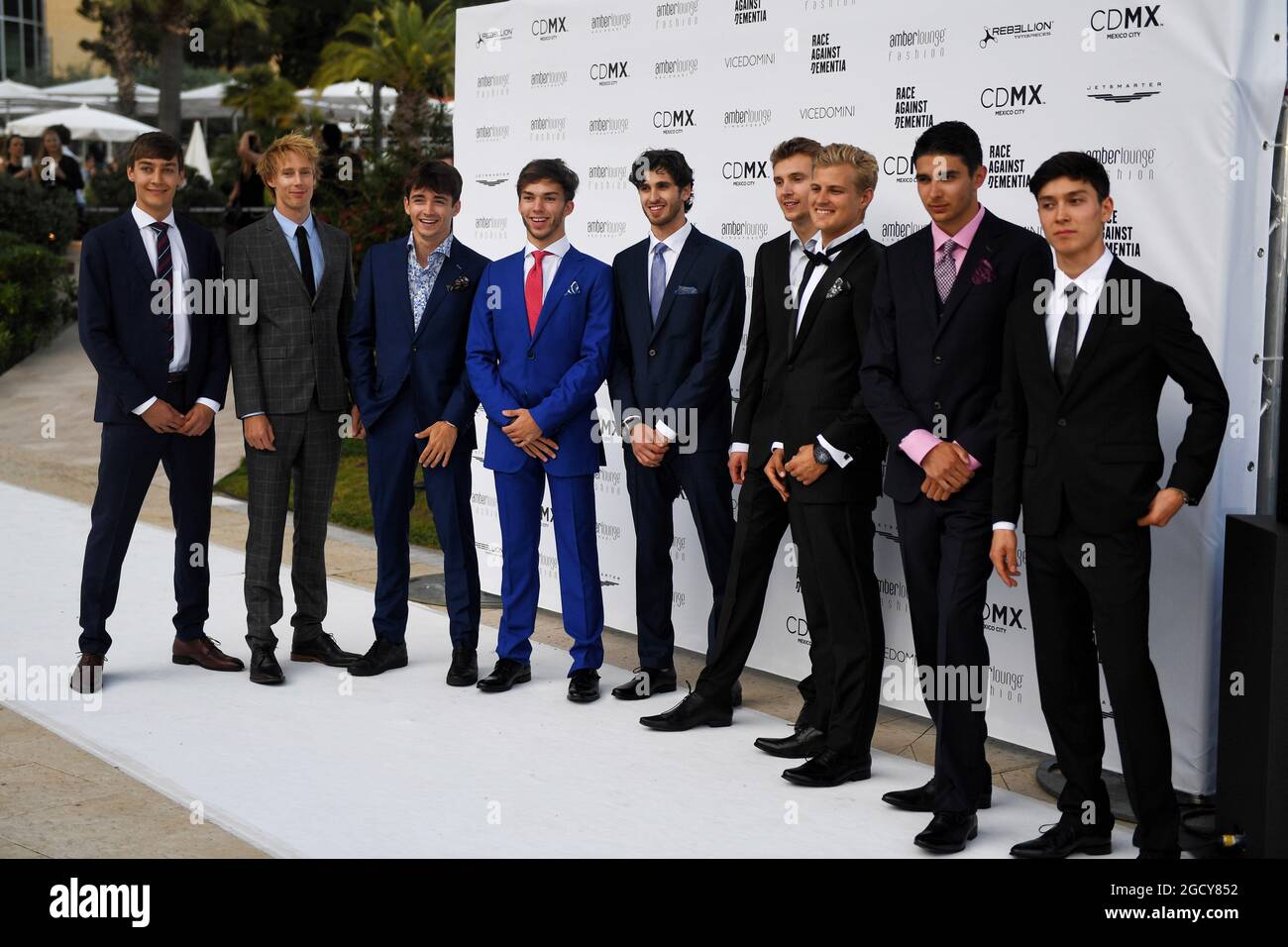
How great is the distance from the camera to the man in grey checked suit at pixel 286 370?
6.36 m

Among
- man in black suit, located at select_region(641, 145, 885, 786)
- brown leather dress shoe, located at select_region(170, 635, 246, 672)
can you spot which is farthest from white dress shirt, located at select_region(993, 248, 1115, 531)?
brown leather dress shoe, located at select_region(170, 635, 246, 672)

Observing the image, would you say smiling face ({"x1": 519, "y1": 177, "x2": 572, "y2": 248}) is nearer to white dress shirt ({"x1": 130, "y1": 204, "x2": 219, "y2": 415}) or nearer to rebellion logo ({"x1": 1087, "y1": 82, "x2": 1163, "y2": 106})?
white dress shirt ({"x1": 130, "y1": 204, "x2": 219, "y2": 415})

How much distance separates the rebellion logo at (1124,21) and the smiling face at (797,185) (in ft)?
3.67

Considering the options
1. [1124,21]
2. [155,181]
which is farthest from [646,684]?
[1124,21]

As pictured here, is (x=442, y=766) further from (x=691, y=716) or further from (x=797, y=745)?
(x=797, y=745)

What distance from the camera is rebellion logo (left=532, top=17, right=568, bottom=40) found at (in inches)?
295

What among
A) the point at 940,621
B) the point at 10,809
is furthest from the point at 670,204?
the point at 10,809

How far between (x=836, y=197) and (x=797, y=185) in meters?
0.37

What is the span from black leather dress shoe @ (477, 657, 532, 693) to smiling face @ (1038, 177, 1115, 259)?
10.3 feet

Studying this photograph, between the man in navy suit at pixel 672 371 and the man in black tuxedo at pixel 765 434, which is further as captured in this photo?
the man in navy suit at pixel 672 371

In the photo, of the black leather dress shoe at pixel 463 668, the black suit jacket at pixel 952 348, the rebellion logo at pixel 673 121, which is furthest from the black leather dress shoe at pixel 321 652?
the black suit jacket at pixel 952 348

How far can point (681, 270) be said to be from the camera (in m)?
5.98

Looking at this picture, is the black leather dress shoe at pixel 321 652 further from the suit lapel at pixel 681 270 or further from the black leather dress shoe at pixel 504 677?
the suit lapel at pixel 681 270

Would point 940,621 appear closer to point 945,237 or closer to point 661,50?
point 945,237
